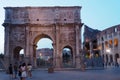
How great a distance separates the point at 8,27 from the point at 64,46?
9154 millimetres

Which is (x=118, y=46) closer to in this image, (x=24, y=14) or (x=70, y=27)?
(x=70, y=27)

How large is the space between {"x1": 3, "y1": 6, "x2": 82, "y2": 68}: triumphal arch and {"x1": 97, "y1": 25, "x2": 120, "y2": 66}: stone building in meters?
15.4

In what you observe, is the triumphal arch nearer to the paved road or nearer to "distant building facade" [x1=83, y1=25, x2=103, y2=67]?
the paved road

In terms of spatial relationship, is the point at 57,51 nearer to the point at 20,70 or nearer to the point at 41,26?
the point at 41,26

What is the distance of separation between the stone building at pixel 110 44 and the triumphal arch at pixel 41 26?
50.5 ft

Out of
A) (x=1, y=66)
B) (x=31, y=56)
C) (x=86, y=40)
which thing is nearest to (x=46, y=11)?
(x=31, y=56)

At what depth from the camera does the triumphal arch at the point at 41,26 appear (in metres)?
45.3

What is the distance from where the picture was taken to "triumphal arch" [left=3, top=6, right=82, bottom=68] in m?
45.3

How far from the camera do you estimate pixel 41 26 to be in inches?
1799

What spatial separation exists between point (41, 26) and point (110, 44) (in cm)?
2470

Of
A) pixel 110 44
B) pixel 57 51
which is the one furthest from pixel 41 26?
pixel 110 44

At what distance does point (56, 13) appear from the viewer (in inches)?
1789

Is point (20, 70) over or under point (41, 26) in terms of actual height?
under

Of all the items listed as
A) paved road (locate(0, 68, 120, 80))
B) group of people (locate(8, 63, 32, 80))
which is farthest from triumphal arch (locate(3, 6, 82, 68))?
group of people (locate(8, 63, 32, 80))
